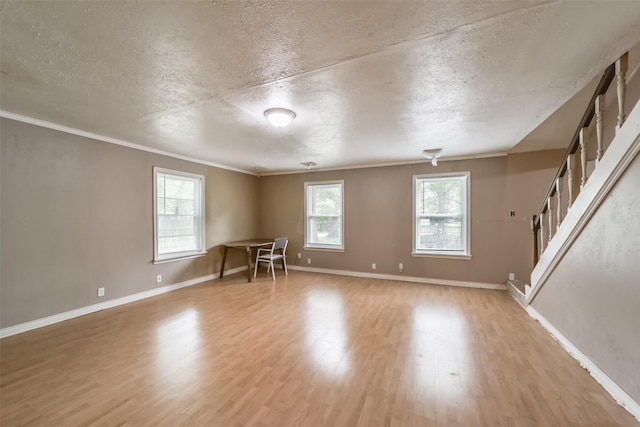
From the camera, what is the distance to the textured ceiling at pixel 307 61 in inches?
53.1

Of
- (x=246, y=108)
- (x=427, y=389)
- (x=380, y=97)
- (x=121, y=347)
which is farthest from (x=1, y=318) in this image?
(x=380, y=97)

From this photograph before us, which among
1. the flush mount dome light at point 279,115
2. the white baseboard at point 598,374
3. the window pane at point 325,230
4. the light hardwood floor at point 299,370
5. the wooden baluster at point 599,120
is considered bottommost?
the light hardwood floor at point 299,370

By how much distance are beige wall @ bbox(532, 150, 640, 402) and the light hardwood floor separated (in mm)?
236

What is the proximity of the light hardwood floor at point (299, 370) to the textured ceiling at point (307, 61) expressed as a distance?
7.70ft

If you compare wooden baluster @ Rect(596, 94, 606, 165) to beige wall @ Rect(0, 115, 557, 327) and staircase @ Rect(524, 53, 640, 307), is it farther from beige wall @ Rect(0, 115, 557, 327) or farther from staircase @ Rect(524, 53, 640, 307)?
beige wall @ Rect(0, 115, 557, 327)

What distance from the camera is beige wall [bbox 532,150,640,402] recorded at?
169 cm

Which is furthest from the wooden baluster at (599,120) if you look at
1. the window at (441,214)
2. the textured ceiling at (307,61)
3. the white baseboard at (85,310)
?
the white baseboard at (85,310)

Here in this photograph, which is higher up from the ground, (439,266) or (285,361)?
(439,266)

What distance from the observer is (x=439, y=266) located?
15.7 feet

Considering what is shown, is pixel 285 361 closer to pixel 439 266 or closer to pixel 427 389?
pixel 427 389

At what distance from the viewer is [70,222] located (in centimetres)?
321

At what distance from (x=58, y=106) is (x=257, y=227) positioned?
4.36 m

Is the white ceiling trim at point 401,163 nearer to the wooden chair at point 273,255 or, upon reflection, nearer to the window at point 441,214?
the window at point 441,214

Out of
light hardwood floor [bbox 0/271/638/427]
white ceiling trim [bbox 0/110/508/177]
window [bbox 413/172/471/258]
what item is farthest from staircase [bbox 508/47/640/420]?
white ceiling trim [bbox 0/110/508/177]
